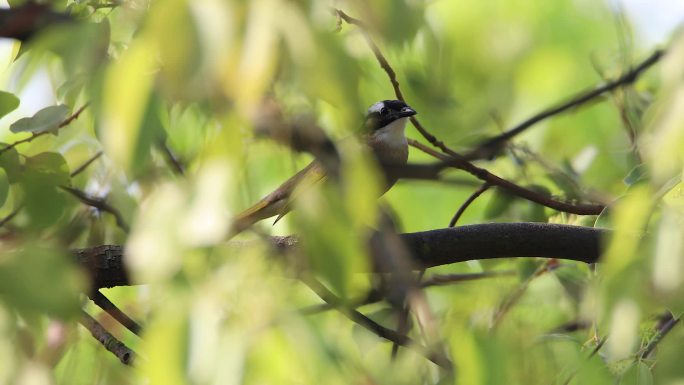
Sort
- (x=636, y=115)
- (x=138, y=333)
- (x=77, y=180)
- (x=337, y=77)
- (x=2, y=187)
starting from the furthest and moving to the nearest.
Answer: (x=636, y=115) < (x=77, y=180) < (x=138, y=333) < (x=2, y=187) < (x=337, y=77)

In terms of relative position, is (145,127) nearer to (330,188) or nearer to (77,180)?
(330,188)

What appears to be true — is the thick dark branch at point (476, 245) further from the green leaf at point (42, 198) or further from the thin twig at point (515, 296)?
the thin twig at point (515, 296)

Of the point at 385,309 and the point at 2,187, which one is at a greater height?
the point at 385,309

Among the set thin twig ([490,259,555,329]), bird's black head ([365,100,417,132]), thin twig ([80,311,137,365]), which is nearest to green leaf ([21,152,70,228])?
thin twig ([80,311,137,365])

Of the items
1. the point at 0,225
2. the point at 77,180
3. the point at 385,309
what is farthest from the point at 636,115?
the point at 0,225

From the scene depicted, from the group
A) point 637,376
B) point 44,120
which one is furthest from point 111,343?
point 637,376

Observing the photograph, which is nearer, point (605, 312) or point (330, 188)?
point (330, 188)

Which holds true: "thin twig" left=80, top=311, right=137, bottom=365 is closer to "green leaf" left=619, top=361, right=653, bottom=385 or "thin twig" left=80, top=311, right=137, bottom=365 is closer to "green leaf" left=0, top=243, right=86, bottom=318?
"green leaf" left=0, top=243, right=86, bottom=318

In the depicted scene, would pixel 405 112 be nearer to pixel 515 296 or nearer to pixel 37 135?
pixel 515 296
